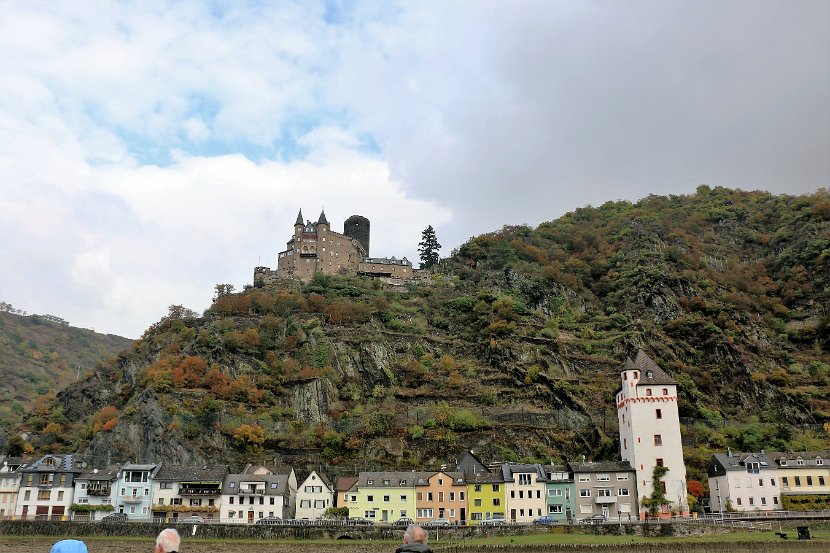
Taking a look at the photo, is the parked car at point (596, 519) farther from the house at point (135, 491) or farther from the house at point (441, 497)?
the house at point (135, 491)

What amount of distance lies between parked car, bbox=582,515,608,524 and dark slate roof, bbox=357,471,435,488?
1521 centimetres

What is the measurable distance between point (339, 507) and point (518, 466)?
683 inches

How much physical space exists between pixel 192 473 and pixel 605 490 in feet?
129

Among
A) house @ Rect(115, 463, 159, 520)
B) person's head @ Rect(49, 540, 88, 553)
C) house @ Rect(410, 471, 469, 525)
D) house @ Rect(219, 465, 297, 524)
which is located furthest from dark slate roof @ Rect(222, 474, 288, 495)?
person's head @ Rect(49, 540, 88, 553)

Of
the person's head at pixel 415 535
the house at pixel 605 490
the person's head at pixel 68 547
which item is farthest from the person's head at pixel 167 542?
the house at pixel 605 490

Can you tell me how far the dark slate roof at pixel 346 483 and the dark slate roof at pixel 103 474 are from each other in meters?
21.7

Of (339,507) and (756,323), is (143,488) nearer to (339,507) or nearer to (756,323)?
(339,507)

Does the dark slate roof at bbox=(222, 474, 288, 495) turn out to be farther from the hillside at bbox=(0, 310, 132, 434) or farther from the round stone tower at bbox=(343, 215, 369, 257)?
the round stone tower at bbox=(343, 215, 369, 257)

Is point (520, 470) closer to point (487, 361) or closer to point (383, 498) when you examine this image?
point (383, 498)

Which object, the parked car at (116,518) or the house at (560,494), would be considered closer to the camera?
the parked car at (116,518)

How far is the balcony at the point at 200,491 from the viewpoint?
72250 mm

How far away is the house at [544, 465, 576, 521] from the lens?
70.2m

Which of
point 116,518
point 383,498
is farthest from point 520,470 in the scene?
point 116,518

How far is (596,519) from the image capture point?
64.8 meters
